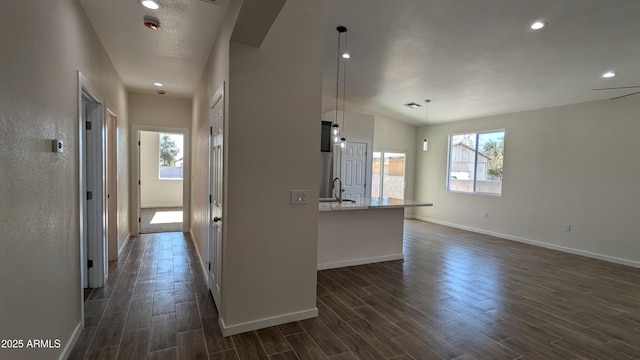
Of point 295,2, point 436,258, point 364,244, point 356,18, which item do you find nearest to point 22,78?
point 295,2

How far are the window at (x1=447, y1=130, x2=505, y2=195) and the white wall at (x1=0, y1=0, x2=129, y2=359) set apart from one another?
7.26 meters

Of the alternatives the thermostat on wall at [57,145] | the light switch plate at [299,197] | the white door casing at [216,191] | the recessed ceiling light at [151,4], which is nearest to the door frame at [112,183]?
the white door casing at [216,191]

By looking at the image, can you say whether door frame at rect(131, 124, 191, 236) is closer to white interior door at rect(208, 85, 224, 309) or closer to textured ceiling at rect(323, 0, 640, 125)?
white interior door at rect(208, 85, 224, 309)

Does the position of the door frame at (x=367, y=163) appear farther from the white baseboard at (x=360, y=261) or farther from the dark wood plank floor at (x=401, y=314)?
the dark wood plank floor at (x=401, y=314)

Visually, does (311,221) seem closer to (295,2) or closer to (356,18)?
(295,2)

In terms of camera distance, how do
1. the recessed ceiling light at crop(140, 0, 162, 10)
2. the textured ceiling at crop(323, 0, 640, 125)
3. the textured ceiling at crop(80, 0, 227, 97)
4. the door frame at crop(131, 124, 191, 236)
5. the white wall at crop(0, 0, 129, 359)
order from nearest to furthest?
the white wall at crop(0, 0, 129, 359), the recessed ceiling light at crop(140, 0, 162, 10), the textured ceiling at crop(80, 0, 227, 97), the textured ceiling at crop(323, 0, 640, 125), the door frame at crop(131, 124, 191, 236)

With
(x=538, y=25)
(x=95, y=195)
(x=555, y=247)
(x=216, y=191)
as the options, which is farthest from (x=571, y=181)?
(x=95, y=195)

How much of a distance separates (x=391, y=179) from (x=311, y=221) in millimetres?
6075

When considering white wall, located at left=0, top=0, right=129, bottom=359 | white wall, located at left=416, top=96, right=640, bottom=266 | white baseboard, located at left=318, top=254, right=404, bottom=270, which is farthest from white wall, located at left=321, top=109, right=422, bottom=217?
white wall, located at left=0, top=0, right=129, bottom=359

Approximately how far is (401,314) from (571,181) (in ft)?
15.4

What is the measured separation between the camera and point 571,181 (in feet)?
17.6

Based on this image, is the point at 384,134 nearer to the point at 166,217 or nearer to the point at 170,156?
the point at 166,217

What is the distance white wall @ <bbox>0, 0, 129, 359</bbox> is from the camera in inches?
53.9

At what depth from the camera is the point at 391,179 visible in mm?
8398
